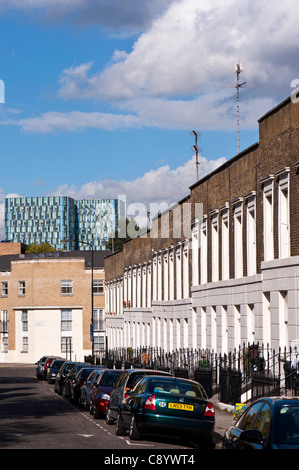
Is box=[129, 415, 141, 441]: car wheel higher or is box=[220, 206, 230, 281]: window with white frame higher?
box=[220, 206, 230, 281]: window with white frame

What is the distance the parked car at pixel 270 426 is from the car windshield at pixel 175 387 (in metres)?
6.27

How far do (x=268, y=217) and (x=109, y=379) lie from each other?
8.72 m

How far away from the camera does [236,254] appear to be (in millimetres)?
35406

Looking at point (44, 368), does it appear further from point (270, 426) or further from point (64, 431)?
point (270, 426)

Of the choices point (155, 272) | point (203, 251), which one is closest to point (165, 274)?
point (155, 272)

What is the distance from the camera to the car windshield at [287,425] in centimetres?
1048

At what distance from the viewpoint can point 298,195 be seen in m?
27.2

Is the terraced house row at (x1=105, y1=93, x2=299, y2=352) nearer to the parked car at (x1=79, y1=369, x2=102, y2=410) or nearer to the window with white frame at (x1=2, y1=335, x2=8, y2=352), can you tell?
the parked car at (x1=79, y1=369, x2=102, y2=410)

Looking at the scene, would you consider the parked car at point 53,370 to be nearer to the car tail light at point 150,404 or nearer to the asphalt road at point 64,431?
the asphalt road at point 64,431

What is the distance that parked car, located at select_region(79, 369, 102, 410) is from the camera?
2952cm

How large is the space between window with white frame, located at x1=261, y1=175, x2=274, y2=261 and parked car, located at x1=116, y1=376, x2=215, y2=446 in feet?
41.8

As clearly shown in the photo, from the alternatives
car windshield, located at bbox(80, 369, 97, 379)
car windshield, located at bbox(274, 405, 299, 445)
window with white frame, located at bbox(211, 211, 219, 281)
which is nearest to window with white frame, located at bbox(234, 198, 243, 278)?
window with white frame, located at bbox(211, 211, 219, 281)
